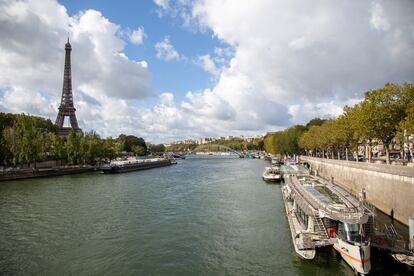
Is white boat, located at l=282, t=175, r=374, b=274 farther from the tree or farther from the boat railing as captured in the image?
the tree

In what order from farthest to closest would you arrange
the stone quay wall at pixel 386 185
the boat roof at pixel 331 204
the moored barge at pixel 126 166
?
the moored barge at pixel 126 166, the stone quay wall at pixel 386 185, the boat roof at pixel 331 204

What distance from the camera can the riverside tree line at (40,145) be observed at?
55.8 metres

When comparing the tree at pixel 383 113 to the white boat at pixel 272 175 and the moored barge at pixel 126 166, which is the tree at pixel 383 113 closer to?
the white boat at pixel 272 175

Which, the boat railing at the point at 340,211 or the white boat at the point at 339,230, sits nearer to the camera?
the white boat at the point at 339,230

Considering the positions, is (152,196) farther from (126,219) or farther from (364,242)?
(364,242)

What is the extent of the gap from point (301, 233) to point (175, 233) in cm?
786

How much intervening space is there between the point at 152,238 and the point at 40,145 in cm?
4866

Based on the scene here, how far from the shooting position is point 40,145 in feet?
198

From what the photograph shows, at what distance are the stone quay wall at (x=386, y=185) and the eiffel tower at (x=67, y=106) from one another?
295 feet

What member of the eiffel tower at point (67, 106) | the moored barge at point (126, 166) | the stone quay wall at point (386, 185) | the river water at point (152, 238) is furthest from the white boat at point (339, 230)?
the eiffel tower at point (67, 106)

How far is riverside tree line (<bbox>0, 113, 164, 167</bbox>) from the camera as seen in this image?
183 feet

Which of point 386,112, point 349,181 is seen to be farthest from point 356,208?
point 349,181

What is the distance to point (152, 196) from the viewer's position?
3609 cm

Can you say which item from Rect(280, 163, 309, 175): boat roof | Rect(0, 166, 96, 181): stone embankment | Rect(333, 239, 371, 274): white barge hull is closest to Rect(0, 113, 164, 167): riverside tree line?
Rect(0, 166, 96, 181): stone embankment
